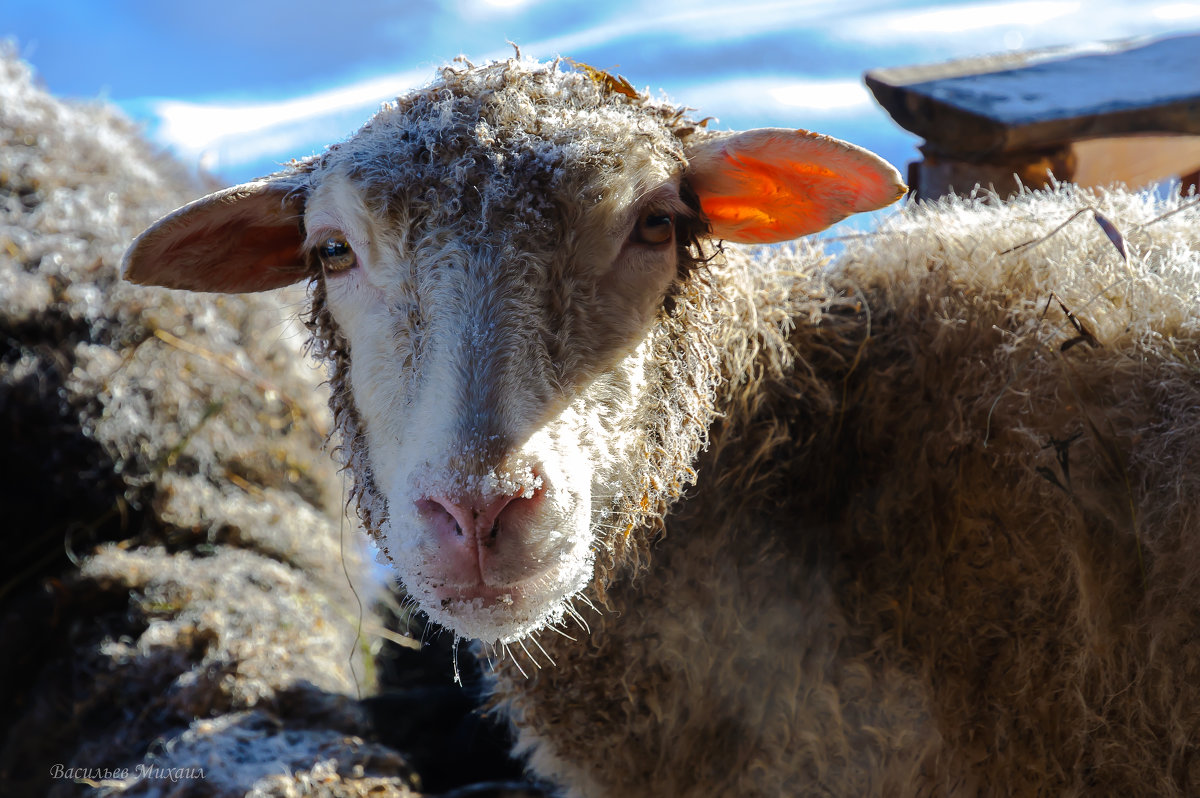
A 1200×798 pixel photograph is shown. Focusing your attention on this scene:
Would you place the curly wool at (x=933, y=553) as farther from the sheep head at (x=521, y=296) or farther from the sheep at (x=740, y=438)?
the sheep head at (x=521, y=296)

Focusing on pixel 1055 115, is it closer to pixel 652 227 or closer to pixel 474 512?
pixel 652 227

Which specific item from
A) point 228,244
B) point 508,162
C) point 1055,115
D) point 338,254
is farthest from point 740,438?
point 1055,115

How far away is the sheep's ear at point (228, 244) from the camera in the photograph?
1.97m

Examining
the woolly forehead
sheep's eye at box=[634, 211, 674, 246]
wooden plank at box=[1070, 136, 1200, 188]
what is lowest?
wooden plank at box=[1070, 136, 1200, 188]

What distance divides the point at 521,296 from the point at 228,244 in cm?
101

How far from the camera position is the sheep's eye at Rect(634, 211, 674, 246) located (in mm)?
1760

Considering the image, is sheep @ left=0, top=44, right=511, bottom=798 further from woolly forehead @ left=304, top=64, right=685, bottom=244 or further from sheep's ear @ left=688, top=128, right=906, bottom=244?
sheep's ear @ left=688, top=128, right=906, bottom=244

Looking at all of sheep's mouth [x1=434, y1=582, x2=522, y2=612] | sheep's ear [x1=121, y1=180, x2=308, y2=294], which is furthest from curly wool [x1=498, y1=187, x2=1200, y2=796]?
sheep's ear [x1=121, y1=180, x2=308, y2=294]

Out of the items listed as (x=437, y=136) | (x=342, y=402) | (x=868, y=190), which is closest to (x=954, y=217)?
(x=868, y=190)

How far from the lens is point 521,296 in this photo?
61.5 inches

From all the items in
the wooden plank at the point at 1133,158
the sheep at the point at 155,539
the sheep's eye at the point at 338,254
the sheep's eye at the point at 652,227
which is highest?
the sheep's eye at the point at 338,254

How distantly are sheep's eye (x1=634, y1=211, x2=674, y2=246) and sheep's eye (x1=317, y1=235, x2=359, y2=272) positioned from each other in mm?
601

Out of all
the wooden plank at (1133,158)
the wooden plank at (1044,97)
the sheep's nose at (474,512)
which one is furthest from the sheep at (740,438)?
the wooden plank at (1133,158)

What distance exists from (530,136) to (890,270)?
1.12 meters
